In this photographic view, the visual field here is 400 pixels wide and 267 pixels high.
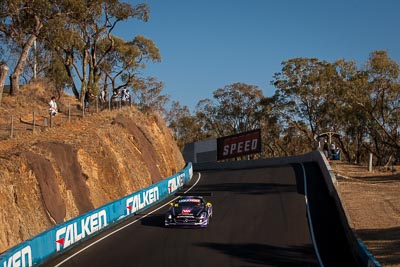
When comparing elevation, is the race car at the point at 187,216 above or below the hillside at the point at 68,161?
below

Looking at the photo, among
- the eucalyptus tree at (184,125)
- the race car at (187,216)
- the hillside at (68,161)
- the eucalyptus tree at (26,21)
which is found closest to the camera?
the hillside at (68,161)

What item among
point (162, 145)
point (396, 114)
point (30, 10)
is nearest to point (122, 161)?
point (162, 145)

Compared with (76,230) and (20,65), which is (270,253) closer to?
(76,230)

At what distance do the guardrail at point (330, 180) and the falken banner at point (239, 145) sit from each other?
16.8ft

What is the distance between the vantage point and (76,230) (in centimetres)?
2148

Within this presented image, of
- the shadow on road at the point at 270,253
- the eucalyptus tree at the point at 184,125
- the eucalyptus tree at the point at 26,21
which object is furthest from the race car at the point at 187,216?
the eucalyptus tree at the point at 184,125

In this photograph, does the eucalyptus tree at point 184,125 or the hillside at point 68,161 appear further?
the eucalyptus tree at point 184,125

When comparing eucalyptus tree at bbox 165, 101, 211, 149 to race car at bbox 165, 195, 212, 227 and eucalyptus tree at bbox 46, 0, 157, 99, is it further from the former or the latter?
race car at bbox 165, 195, 212, 227

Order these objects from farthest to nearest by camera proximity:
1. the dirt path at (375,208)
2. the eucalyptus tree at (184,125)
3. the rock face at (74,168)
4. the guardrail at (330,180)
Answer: the eucalyptus tree at (184,125) < the rock face at (74,168) < the dirt path at (375,208) < the guardrail at (330,180)

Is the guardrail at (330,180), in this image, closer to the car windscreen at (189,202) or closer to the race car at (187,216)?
the race car at (187,216)

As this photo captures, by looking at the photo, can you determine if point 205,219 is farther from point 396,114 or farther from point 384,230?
point 396,114

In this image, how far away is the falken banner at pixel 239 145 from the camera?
6256cm

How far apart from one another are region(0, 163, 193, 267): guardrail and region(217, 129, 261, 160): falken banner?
93.5ft

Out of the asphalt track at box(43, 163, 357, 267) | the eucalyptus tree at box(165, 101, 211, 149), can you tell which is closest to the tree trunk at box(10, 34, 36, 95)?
the asphalt track at box(43, 163, 357, 267)
